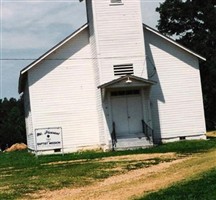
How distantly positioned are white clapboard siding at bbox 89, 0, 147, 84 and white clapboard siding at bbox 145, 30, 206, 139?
2.31 meters

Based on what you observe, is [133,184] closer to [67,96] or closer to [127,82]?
[127,82]

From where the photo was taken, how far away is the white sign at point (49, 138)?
Answer: 30.7m

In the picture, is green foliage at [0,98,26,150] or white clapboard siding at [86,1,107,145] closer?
white clapboard siding at [86,1,107,145]

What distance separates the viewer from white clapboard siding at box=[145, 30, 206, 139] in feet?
110

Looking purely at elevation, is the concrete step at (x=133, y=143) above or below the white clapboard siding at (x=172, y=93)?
below

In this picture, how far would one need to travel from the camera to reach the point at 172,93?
3375cm

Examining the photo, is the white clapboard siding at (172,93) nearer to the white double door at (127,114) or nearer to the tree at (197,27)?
the white double door at (127,114)

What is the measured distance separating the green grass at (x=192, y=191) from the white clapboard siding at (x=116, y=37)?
17.7 meters

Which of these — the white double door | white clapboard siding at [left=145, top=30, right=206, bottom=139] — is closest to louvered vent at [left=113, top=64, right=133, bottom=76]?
the white double door

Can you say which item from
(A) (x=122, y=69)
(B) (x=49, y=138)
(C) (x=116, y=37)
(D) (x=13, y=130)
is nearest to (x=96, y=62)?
(A) (x=122, y=69)

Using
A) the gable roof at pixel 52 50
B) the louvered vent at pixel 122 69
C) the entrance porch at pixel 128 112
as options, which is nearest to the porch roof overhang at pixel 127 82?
the entrance porch at pixel 128 112

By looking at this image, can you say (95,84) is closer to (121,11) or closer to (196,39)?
(121,11)

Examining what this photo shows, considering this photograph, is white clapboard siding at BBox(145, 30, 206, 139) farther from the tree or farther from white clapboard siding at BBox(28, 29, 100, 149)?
the tree

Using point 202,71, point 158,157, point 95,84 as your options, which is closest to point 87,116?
point 95,84
